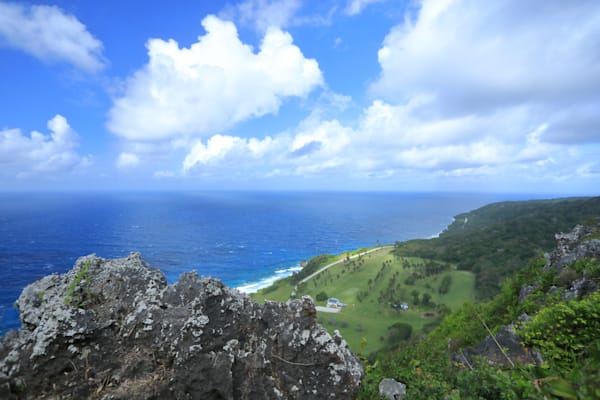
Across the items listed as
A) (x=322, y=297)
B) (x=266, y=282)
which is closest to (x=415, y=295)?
(x=322, y=297)

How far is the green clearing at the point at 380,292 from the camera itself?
51031mm

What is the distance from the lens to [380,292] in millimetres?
66812

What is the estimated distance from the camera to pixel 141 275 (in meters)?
6.39

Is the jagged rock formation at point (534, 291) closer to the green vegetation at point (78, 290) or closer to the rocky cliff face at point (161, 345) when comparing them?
the rocky cliff face at point (161, 345)

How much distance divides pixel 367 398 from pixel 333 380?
986 mm

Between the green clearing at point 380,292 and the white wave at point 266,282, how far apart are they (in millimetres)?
3894

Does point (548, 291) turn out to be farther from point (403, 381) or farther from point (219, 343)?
point (219, 343)

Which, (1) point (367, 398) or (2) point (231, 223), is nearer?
(1) point (367, 398)

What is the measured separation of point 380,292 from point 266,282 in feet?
106

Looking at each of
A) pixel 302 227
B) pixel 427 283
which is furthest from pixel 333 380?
pixel 302 227

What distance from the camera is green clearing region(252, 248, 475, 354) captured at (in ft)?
167

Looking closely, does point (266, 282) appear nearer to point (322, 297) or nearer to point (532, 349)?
point (322, 297)

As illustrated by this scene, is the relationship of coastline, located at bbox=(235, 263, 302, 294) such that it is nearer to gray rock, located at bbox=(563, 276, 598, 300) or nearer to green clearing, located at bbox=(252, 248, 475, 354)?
green clearing, located at bbox=(252, 248, 475, 354)

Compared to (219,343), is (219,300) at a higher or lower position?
higher
